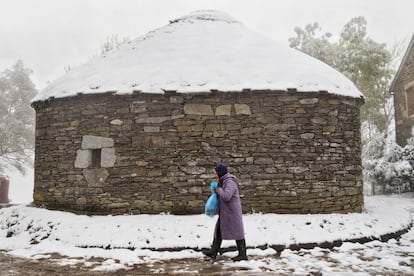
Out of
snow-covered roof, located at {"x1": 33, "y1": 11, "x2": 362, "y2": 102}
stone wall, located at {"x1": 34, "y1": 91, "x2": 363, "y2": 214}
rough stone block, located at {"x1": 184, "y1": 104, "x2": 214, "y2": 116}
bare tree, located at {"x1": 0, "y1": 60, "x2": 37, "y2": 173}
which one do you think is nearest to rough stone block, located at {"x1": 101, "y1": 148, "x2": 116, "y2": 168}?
stone wall, located at {"x1": 34, "y1": 91, "x2": 363, "y2": 214}

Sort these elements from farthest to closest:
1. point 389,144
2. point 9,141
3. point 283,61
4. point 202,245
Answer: point 9,141 < point 389,144 < point 283,61 < point 202,245

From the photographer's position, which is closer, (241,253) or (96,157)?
(241,253)

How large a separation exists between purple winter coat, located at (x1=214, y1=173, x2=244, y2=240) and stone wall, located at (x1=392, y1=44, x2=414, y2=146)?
1261 cm

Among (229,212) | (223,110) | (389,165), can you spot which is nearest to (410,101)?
(389,165)

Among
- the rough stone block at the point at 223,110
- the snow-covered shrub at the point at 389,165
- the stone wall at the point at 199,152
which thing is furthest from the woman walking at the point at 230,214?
the snow-covered shrub at the point at 389,165

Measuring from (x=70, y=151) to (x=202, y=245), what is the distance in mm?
3693

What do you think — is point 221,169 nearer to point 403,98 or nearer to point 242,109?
point 242,109

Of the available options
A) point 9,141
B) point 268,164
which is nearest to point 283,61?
point 268,164

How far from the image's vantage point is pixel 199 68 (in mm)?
8586

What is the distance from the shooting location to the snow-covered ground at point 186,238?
5.79 m

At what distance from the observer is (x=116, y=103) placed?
8.13 m

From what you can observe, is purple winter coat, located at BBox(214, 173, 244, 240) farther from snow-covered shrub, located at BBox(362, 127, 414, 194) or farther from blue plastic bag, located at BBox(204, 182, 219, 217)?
snow-covered shrub, located at BBox(362, 127, 414, 194)

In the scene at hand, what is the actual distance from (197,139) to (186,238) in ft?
6.68

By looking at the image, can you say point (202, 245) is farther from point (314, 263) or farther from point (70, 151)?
point (70, 151)
